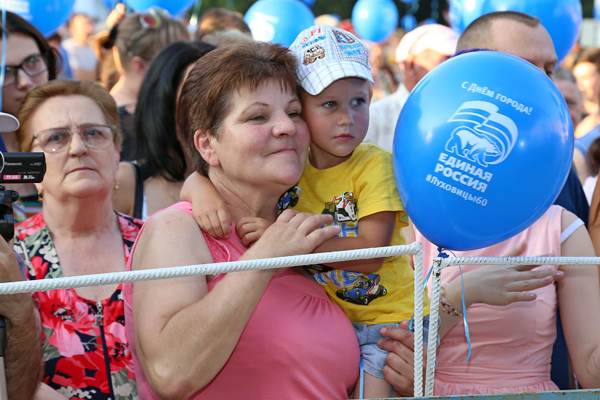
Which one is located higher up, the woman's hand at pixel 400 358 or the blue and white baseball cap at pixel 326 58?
the blue and white baseball cap at pixel 326 58

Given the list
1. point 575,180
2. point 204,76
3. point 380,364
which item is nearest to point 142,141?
point 204,76

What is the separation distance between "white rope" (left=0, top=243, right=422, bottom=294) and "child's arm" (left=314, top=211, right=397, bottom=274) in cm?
38

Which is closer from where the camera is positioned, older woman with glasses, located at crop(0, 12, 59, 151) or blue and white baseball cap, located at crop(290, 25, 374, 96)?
blue and white baseball cap, located at crop(290, 25, 374, 96)

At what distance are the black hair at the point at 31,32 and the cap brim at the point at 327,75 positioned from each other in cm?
187

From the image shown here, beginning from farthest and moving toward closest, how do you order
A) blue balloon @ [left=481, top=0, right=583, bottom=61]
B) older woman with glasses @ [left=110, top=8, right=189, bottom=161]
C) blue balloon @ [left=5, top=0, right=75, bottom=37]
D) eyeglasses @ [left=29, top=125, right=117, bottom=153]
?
blue balloon @ [left=5, top=0, right=75, bottom=37] → older woman with glasses @ [left=110, top=8, right=189, bottom=161] → blue balloon @ [left=481, top=0, right=583, bottom=61] → eyeglasses @ [left=29, top=125, right=117, bottom=153]

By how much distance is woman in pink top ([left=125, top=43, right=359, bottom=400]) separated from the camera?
1533mm

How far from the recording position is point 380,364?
1.91 m

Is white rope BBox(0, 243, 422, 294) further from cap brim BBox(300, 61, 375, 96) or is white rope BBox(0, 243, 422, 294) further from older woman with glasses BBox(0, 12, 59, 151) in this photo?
older woman with glasses BBox(0, 12, 59, 151)

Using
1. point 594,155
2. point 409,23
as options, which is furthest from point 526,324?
point 409,23

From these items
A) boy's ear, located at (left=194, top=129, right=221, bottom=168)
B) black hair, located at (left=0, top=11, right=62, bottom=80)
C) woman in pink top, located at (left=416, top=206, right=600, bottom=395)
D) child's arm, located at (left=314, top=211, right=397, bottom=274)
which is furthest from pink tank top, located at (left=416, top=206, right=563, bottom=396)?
black hair, located at (left=0, top=11, right=62, bottom=80)

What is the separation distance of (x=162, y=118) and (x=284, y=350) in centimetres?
165

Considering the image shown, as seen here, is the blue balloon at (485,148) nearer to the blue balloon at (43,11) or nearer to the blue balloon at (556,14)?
the blue balloon at (556,14)

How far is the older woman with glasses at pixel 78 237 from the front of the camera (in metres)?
2.07

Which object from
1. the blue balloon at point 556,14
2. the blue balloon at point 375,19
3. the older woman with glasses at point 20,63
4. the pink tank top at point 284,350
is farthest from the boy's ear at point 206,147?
the blue balloon at point 375,19
